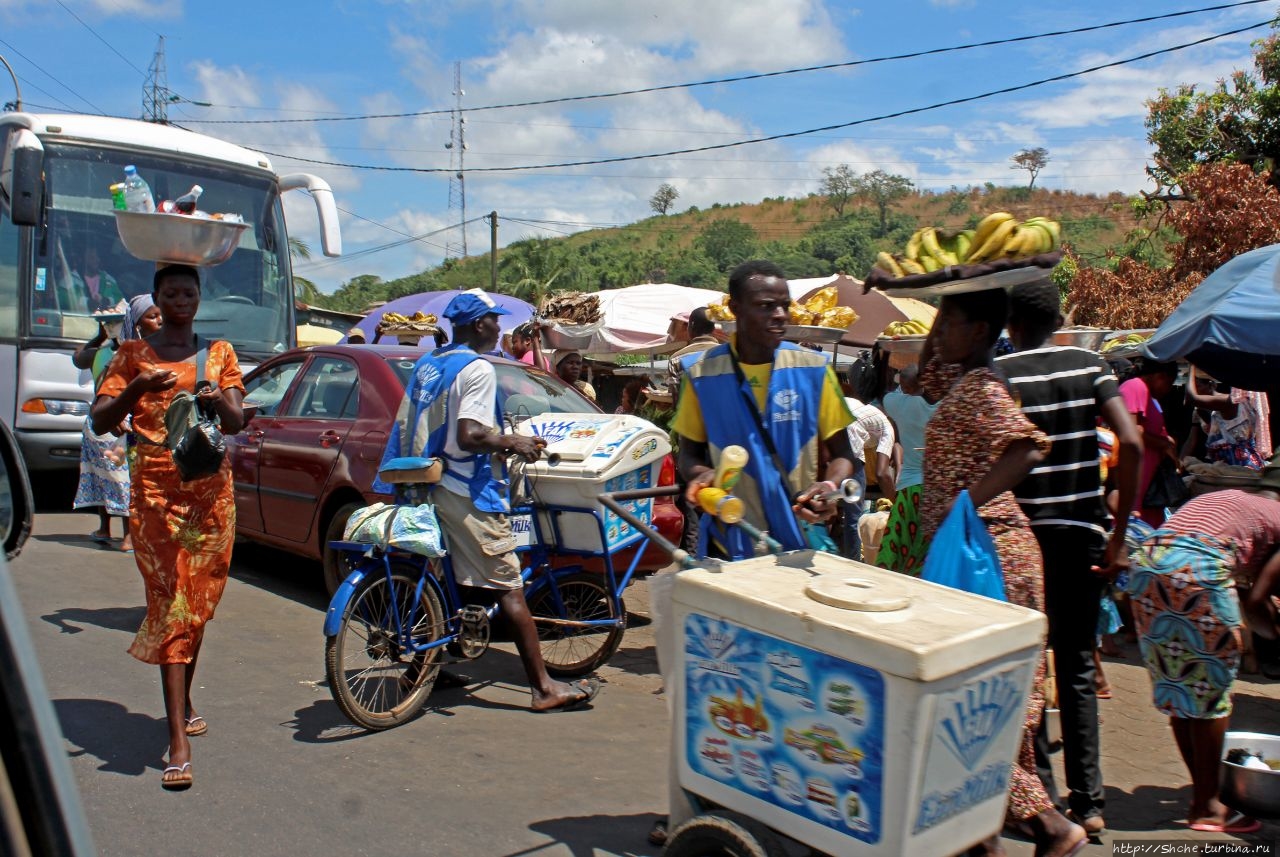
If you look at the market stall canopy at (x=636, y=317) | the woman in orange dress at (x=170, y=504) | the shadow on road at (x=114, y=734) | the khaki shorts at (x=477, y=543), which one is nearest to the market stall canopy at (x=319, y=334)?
the market stall canopy at (x=636, y=317)

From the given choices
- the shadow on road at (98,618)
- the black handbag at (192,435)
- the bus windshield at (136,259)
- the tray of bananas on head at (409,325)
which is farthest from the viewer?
the tray of bananas on head at (409,325)

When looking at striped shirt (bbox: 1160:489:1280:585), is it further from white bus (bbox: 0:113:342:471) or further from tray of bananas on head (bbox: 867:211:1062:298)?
white bus (bbox: 0:113:342:471)

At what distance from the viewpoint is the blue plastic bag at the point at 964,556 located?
302 centimetres

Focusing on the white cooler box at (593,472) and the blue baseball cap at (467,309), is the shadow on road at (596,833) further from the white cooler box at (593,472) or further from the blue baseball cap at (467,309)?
the blue baseball cap at (467,309)

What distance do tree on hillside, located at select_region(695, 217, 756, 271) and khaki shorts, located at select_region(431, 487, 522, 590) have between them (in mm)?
56954

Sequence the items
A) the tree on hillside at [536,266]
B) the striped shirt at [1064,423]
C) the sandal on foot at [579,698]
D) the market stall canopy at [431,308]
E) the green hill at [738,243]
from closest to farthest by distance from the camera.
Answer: the striped shirt at [1064,423]
the sandal on foot at [579,698]
the market stall canopy at [431,308]
the tree on hillside at [536,266]
the green hill at [738,243]

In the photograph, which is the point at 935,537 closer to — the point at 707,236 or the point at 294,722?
the point at 294,722

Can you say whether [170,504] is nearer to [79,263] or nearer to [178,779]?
[178,779]

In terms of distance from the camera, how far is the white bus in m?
9.61

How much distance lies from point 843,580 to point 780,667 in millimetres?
283

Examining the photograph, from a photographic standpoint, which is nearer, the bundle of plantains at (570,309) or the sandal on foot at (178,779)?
the sandal on foot at (178,779)

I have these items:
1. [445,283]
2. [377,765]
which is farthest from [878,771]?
[445,283]

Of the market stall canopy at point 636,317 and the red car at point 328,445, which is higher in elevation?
the market stall canopy at point 636,317

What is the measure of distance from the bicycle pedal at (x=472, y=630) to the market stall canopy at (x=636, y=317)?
7.52m
